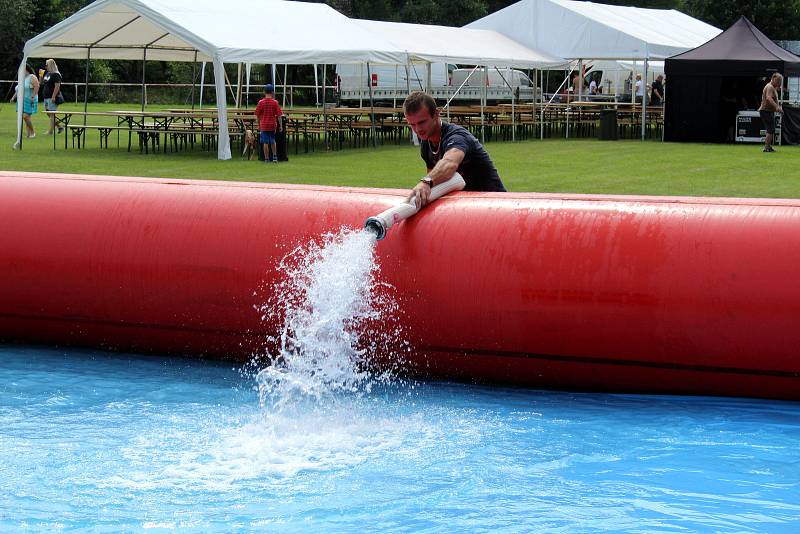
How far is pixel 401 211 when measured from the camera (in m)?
5.73

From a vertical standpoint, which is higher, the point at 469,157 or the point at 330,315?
the point at 469,157

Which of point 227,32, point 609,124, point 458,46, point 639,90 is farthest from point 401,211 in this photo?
point 639,90

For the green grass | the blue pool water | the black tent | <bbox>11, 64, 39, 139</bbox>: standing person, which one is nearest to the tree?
the black tent

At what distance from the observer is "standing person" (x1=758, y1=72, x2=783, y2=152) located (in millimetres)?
21516

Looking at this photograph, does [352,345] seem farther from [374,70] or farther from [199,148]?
[374,70]

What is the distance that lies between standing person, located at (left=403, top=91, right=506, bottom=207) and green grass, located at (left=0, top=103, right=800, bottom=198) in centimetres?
767

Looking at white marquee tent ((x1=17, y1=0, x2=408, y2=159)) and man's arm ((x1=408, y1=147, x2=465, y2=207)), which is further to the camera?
white marquee tent ((x1=17, y1=0, x2=408, y2=159))

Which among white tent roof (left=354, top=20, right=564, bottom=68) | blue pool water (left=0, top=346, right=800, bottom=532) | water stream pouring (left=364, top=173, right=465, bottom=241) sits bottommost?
blue pool water (left=0, top=346, right=800, bottom=532)

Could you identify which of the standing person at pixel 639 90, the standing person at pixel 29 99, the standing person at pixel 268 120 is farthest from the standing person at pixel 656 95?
the standing person at pixel 29 99

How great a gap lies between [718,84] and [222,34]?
36.3 feet

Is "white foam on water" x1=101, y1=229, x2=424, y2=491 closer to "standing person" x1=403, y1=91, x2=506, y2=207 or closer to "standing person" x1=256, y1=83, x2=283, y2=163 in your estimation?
"standing person" x1=403, y1=91, x2=506, y2=207

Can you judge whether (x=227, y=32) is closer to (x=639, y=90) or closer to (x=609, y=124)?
(x=609, y=124)

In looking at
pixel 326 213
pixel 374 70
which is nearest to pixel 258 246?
pixel 326 213

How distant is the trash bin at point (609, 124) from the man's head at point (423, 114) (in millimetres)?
21127
